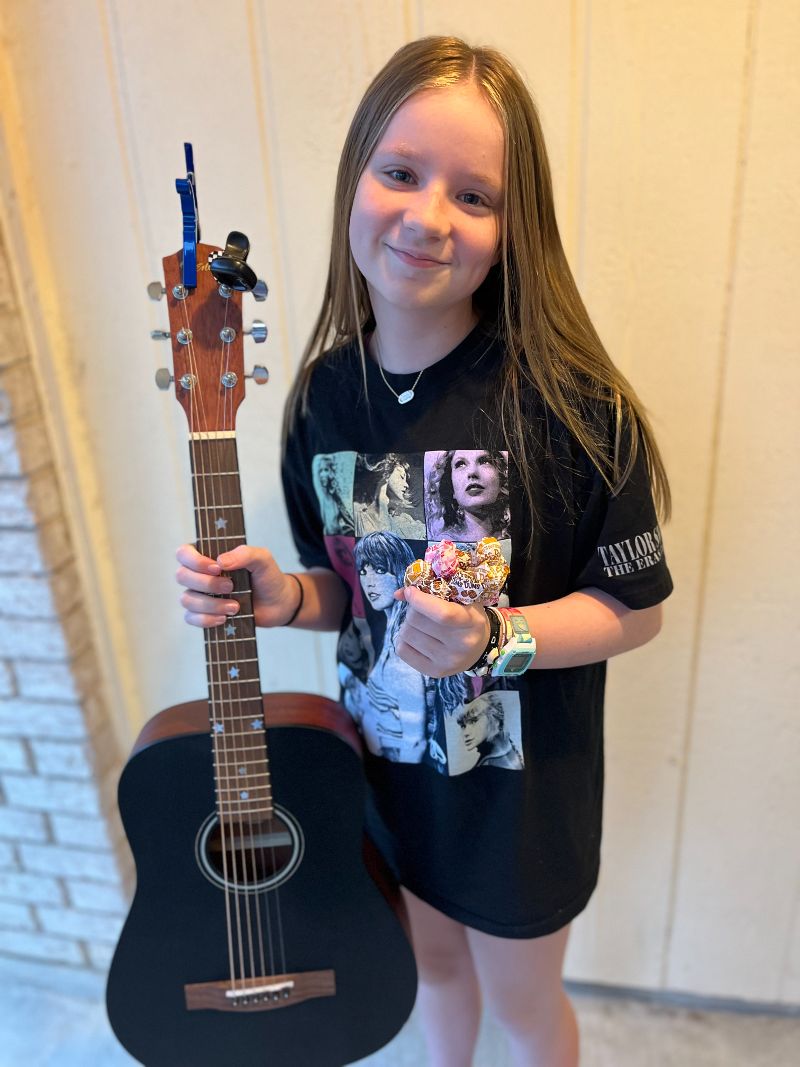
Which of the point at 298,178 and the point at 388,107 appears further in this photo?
the point at 298,178

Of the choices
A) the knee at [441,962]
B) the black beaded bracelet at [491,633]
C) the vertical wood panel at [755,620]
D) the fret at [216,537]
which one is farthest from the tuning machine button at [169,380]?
the knee at [441,962]

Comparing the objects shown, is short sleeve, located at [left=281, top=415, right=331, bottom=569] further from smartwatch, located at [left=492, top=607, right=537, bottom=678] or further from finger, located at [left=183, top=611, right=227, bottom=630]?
smartwatch, located at [left=492, top=607, right=537, bottom=678]

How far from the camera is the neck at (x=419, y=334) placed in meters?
0.83

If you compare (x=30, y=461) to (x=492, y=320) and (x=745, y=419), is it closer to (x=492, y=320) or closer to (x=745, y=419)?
(x=492, y=320)

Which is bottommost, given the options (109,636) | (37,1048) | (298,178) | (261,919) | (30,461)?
(37,1048)

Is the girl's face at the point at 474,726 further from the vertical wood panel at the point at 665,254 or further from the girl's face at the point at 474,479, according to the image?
the vertical wood panel at the point at 665,254

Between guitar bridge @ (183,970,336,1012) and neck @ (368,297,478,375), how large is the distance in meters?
0.74

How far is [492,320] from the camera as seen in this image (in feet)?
2.76

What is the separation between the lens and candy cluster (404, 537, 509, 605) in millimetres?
666

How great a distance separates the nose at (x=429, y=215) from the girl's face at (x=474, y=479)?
0.22 metres

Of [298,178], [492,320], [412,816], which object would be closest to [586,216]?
[492,320]

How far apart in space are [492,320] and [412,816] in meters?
0.59

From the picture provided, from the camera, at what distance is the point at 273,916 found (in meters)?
0.94

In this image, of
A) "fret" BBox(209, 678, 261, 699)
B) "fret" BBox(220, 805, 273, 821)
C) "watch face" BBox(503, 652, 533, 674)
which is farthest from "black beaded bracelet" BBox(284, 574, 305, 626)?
"watch face" BBox(503, 652, 533, 674)
